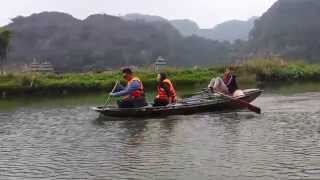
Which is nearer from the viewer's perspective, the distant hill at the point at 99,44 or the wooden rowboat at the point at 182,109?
the wooden rowboat at the point at 182,109

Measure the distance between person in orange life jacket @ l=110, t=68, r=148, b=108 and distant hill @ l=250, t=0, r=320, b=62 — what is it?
50104mm

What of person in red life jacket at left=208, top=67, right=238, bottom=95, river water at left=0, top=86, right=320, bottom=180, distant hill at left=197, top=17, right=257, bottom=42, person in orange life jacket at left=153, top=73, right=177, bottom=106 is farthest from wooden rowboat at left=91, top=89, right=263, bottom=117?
distant hill at left=197, top=17, right=257, bottom=42

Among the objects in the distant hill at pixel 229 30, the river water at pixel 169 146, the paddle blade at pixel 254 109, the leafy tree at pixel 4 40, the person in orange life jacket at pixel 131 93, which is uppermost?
the distant hill at pixel 229 30

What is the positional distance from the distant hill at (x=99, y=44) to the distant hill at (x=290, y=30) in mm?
5570

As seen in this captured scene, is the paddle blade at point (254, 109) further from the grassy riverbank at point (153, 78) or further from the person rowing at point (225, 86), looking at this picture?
the grassy riverbank at point (153, 78)

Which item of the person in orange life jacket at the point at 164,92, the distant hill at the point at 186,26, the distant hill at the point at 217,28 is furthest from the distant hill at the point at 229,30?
the person in orange life jacket at the point at 164,92

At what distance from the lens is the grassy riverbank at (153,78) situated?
36.6 m

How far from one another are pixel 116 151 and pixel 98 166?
1.84m

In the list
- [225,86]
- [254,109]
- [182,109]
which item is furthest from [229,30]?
[182,109]

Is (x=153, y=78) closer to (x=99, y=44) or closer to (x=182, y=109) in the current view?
(x=182, y=109)

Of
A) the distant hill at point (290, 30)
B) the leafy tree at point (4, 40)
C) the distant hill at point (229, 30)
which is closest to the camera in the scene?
the leafy tree at point (4, 40)

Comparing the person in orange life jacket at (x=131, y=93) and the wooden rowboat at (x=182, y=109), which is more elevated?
the person in orange life jacket at (x=131, y=93)

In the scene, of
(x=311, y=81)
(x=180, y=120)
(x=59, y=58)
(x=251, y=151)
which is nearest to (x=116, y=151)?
(x=251, y=151)

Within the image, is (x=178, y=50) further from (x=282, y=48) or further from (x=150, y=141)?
(x=150, y=141)
